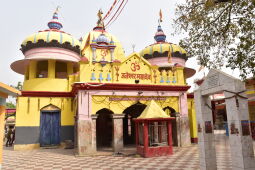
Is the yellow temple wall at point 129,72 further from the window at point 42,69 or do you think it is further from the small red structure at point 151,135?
the window at point 42,69

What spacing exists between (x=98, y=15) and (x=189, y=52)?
17.7m

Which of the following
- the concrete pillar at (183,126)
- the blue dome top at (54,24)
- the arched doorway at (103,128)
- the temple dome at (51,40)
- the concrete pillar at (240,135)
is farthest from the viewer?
the blue dome top at (54,24)

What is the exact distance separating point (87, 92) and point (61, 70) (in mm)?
7397

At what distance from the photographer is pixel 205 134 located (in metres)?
7.42

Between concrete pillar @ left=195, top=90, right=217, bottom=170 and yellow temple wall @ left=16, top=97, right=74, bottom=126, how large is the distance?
1122 cm

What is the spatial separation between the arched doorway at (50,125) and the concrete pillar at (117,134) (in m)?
5.26

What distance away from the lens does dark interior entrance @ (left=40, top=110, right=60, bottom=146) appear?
618 inches

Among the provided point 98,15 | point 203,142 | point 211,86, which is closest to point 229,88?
point 211,86

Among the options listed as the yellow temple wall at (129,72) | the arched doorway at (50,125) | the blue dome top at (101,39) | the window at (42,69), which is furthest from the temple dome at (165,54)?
the arched doorway at (50,125)

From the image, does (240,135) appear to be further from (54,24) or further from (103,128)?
(54,24)

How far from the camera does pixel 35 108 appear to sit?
15.7 metres

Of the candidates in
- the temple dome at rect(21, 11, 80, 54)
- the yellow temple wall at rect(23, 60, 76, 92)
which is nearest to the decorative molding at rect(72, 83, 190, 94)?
the yellow temple wall at rect(23, 60, 76, 92)

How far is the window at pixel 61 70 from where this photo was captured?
19044 mm

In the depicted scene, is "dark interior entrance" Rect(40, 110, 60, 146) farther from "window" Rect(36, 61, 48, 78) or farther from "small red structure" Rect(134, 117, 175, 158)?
"small red structure" Rect(134, 117, 175, 158)
